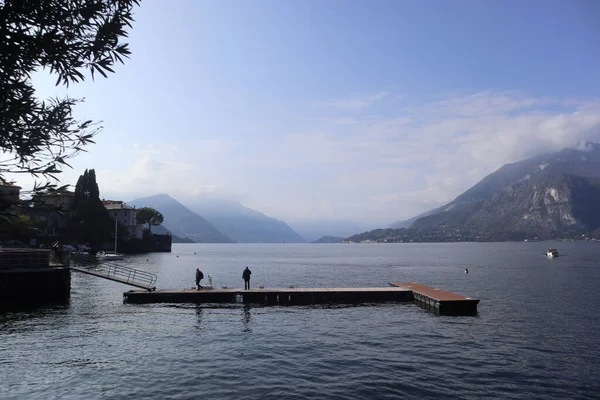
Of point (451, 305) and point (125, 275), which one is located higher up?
point (125, 275)

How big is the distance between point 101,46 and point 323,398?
15.9m

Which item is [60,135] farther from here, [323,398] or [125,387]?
[323,398]

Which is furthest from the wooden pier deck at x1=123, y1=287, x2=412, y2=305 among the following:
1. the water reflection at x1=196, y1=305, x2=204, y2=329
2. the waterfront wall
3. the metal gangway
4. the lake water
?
the waterfront wall

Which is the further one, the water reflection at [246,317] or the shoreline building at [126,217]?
the shoreline building at [126,217]

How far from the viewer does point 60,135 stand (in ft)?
37.6

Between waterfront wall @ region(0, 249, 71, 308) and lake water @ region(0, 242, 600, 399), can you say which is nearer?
lake water @ region(0, 242, 600, 399)

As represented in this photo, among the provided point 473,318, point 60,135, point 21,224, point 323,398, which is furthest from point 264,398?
point 21,224

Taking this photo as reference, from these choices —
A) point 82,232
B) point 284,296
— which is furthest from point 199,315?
point 82,232

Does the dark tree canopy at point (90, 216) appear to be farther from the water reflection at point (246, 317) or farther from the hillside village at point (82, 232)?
the water reflection at point (246, 317)

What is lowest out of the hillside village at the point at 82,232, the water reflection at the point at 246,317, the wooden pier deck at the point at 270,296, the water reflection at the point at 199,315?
the water reflection at the point at 246,317

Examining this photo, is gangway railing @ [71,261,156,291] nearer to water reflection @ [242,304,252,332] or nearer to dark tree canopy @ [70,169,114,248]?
water reflection @ [242,304,252,332]

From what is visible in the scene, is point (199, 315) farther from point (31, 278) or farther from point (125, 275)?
point (31, 278)

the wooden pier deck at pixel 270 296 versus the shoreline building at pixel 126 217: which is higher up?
the shoreline building at pixel 126 217

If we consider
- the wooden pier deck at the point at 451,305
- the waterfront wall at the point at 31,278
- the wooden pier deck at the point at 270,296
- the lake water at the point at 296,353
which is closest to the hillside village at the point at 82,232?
the waterfront wall at the point at 31,278
